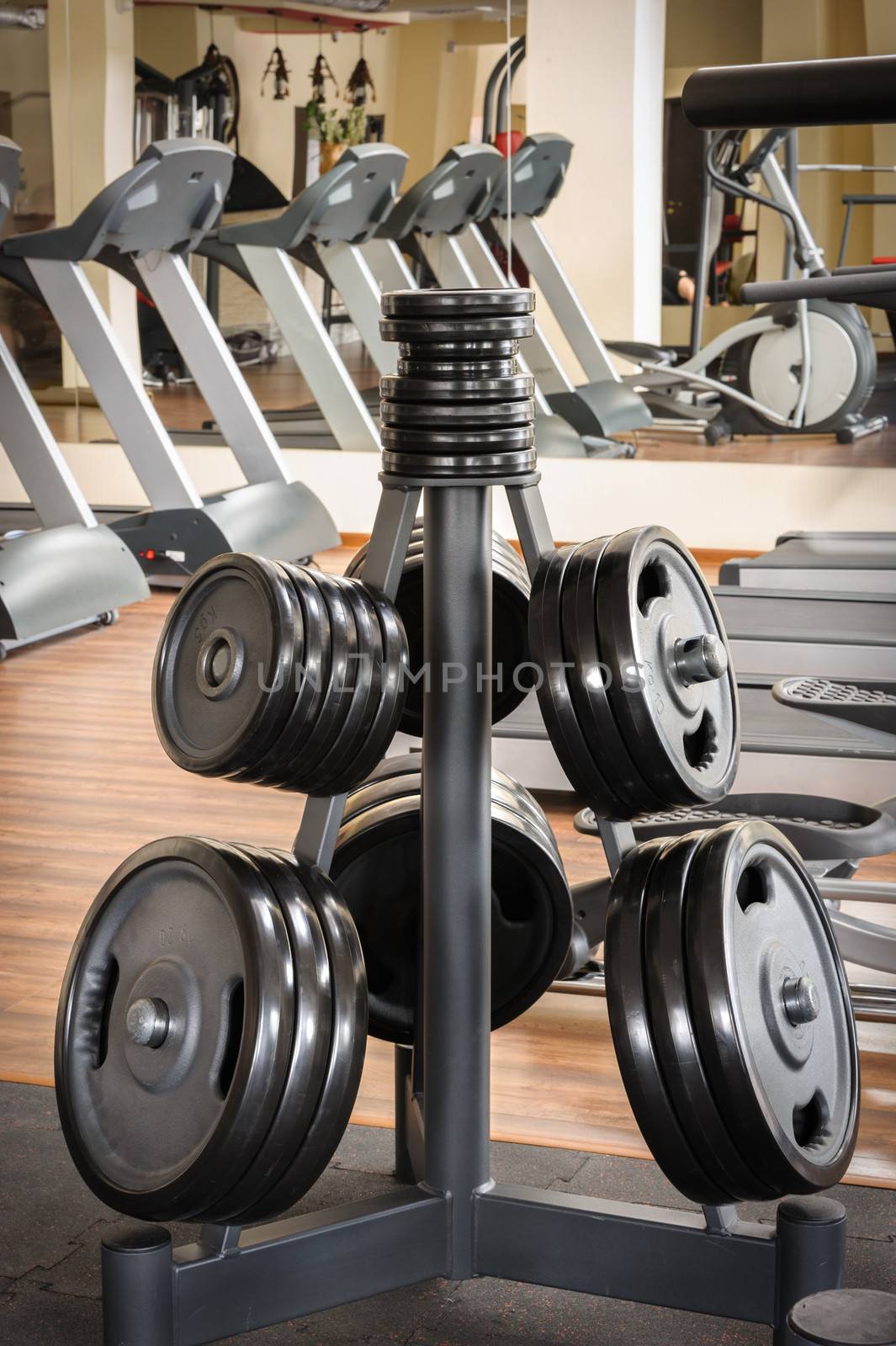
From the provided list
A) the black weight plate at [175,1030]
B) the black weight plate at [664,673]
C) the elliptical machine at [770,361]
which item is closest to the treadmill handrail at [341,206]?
the elliptical machine at [770,361]

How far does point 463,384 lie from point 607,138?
15.1ft

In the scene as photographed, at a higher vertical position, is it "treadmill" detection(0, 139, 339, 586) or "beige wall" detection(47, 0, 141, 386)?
"beige wall" detection(47, 0, 141, 386)

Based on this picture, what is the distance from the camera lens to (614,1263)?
1412mm

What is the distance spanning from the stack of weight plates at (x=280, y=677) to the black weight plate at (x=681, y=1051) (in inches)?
12.0

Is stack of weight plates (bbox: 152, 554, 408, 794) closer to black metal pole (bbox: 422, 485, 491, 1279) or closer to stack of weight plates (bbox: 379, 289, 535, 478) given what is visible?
black metal pole (bbox: 422, 485, 491, 1279)

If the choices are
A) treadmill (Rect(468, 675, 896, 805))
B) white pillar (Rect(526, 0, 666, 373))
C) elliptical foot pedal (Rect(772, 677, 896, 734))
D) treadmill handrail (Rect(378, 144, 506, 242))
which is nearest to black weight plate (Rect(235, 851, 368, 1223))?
elliptical foot pedal (Rect(772, 677, 896, 734))

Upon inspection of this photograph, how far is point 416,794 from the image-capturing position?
1597mm

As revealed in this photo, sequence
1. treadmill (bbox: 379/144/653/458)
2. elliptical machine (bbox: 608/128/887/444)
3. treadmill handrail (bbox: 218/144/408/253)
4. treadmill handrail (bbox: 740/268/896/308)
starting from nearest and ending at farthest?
treadmill handrail (bbox: 740/268/896/308), elliptical machine (bbox: 608/128/887/444), treadmill handrail (bbox: 218/144/408/253), treadmill (bbox: 379/144/653/458)

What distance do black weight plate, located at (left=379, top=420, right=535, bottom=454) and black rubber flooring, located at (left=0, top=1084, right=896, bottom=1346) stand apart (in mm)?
820

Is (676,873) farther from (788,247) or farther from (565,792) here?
(788,247)

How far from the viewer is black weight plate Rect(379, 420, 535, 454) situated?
140cm

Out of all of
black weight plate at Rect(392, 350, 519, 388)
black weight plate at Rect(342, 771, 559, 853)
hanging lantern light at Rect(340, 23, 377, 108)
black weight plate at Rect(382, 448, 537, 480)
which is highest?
hanging lantern light at Rect(340, 23, 377, 108)

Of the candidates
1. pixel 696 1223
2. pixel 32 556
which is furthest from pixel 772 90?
pixel 32 556

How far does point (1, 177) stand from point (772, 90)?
419 cm
